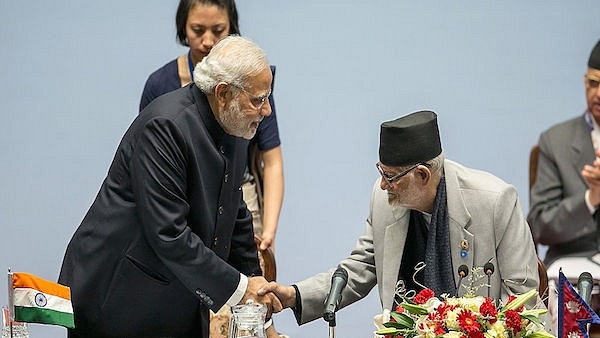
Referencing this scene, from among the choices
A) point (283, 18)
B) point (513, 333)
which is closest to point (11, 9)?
point (283, 18)

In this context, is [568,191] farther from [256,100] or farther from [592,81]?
[256,100]

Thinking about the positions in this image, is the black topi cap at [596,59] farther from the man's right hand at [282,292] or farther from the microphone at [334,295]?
the microphone at [334,295]

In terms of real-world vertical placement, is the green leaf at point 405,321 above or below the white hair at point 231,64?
below

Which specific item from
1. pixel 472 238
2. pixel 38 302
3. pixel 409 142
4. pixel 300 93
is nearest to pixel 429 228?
pixel 472 238

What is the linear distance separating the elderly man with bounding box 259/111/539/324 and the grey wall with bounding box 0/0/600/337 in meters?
2.13

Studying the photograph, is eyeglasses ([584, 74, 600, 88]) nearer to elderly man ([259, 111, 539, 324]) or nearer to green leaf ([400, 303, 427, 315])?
elderly man ([259, 111, 539, 324])

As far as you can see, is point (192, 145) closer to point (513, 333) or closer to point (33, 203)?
point (513, 333)

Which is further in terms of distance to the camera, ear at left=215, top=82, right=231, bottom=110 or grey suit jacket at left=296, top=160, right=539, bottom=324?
grey suit jacket at left=296, top=160, right=539, bottom=324

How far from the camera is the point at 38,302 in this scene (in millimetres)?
3020

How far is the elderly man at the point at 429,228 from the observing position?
11.1 feet

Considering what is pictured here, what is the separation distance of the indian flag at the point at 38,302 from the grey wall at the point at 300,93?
2658mm

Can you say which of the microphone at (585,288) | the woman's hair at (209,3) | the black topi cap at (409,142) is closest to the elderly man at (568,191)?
the woman's hair at (209,3)

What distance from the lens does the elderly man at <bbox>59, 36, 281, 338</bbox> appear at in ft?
10.7

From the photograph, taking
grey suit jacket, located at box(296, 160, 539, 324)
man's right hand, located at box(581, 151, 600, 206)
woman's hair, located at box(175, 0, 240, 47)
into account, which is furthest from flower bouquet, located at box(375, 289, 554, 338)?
woman's hair, located at box(175, 0, 240, 47)
